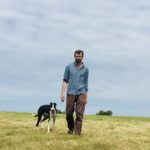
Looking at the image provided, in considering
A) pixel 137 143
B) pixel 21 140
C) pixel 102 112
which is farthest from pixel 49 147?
pixel 102 112

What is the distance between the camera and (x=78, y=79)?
19344 mm

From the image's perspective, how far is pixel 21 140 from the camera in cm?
1762

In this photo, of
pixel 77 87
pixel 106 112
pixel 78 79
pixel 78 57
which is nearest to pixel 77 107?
pixel 77 87

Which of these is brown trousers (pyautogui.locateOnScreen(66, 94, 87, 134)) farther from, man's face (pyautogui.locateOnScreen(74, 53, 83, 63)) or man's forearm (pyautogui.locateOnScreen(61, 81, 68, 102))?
man's face (pyautogui.locateOnScreen(74, 53, 83, 63))

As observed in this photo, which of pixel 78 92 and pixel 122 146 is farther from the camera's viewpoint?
pixel 78 92

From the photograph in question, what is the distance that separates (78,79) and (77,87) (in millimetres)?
282

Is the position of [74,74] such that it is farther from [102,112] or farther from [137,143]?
[102,112]

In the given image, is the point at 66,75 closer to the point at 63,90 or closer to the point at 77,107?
the point at 63,90

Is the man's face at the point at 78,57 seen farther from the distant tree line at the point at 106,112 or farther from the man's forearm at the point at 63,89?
the distant tree line at the point at 106,112

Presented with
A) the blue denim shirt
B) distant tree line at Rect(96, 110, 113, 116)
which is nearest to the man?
the blue denim shirt

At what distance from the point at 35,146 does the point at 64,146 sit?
2.76 ft

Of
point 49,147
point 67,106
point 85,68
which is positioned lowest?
point 49,147

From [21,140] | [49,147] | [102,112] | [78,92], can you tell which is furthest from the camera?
[102,112]

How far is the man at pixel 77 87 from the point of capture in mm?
19344
